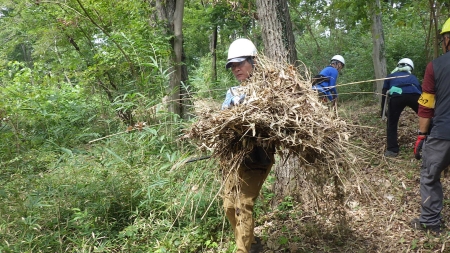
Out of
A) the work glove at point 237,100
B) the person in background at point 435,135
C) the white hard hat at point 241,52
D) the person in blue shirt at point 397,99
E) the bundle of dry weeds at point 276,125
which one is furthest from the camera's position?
the person in blue shirt at point 397,99

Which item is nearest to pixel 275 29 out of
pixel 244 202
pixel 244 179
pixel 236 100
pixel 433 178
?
pixel 236 100

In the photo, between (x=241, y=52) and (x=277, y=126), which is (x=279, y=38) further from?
(x=277, y=126)

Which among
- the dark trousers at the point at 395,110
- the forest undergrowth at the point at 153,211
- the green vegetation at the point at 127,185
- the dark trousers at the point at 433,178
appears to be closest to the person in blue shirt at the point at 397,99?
the dark trousers at the point at 395,110

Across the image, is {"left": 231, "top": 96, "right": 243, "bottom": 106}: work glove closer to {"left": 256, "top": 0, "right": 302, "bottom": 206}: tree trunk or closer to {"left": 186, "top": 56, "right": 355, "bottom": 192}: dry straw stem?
{"left": 186, "top": 56, "right": 355, "bottom": 192}: dry straw stem

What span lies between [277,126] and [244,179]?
0.72 m

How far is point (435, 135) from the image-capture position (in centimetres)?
297

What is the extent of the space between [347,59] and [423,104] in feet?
35.6

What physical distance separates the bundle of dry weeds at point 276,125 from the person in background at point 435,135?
4.18 ft

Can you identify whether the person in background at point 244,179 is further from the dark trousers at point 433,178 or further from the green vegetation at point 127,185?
the dark trousers at point 433,178

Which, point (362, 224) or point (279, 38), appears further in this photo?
point (279, 38)

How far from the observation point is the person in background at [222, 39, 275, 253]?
99.8 inches

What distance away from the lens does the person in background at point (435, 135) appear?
2.92m

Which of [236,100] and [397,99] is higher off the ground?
[236,100]

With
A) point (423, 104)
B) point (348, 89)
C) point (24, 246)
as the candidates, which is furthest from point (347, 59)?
point (24, 246)
